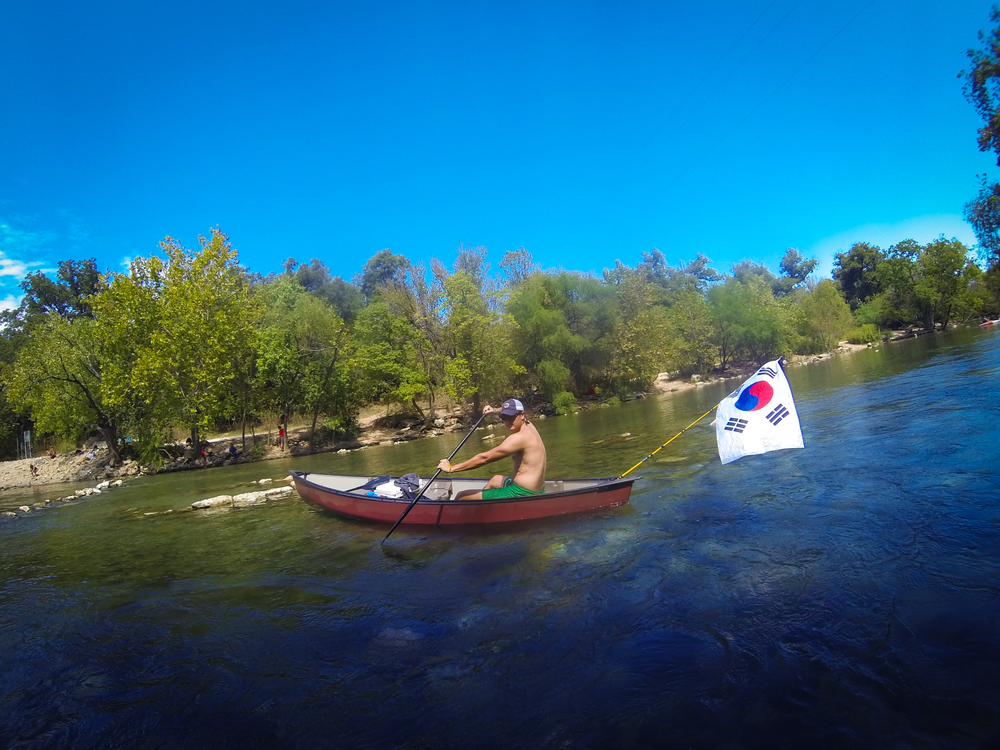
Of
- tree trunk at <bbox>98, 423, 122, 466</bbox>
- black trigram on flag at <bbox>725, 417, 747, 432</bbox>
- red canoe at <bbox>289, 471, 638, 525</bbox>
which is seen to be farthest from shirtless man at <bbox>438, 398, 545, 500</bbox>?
tree trunk at <bbox>98, 423, 122, 466</bbox>

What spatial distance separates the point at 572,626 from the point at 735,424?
13.4 feet

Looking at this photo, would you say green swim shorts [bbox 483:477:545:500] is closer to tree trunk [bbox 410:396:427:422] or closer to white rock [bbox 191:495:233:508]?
white rock [bbox 191:495:233:508]

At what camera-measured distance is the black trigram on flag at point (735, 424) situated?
732 cm

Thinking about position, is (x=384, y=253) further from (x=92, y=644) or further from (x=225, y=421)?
(x=92, y=644)

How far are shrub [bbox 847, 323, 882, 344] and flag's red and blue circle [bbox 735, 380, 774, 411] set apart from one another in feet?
199

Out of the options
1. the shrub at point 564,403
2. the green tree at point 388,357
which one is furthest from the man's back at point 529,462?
A: the shrub at point 564,403

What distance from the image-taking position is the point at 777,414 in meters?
7.11

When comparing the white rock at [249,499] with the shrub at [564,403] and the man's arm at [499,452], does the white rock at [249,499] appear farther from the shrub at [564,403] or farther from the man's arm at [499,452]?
the shrub at [564,403]

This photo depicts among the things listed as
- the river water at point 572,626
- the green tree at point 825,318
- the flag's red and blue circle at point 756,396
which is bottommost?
the river water at point 572,626

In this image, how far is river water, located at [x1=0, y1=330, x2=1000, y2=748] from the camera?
3.33 meters

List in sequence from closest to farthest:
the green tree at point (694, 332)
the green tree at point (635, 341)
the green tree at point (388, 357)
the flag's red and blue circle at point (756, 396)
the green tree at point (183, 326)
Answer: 1. the flag's red and blue circle at point (756, 396)
2. the green tree at point (183, 326)
3. the green tree at point (388, 357)
4. the green tree at point (635, 341)
5. the green tree at point (694, 332)

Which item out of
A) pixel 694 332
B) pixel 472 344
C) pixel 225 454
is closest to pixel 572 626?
pixel 225 454

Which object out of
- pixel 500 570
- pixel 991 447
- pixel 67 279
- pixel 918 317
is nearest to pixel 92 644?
pixel 500 570

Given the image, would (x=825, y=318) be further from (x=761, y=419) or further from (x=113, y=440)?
(x=113, y=440)
